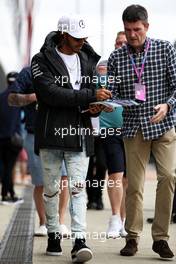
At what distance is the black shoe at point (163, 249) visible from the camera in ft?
21.1

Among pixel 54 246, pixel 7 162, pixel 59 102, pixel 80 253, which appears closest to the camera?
pixel 80 253

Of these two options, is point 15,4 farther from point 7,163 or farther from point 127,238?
point 127,238

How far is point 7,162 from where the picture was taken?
12.8m

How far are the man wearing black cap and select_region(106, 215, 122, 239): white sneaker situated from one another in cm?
154

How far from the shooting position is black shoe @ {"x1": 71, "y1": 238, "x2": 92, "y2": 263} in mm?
6090

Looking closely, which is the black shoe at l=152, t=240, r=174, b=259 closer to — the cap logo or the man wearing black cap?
the man wearing black cap

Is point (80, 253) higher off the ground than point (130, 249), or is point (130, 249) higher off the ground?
point (80, 253)

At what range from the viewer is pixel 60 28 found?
6293 mm

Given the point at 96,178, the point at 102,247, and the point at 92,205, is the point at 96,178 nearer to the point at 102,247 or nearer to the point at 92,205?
the point at 92,205

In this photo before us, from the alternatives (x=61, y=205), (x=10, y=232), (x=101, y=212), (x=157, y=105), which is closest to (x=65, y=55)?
(x=157, y=105)

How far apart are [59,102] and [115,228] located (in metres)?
2.17

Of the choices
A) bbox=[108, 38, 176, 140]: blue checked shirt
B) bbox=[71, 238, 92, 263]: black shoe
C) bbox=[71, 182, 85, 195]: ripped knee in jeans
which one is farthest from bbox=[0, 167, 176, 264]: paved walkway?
bbox=[108, 38, 176, 140]: blue checked shirt

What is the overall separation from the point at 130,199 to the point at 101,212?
385cm

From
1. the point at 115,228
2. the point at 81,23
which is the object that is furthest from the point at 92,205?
the point at 81,23
